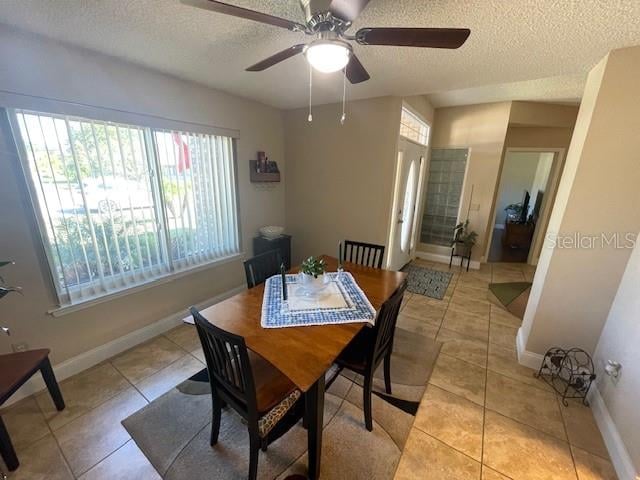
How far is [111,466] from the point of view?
1401 millimetres

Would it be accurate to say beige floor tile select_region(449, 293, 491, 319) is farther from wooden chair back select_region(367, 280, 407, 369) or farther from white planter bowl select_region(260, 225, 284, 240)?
white planter bowl select_region(260, 225, 284, 240)

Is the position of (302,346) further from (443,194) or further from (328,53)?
(443,194)

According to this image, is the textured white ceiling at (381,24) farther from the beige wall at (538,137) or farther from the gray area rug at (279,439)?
the beige wall at (538,137)

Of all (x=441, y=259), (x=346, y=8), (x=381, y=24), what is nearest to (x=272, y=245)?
(x=381, y=24)

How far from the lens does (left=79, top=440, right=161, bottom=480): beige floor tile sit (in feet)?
4.44

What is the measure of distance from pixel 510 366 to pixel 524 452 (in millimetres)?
835

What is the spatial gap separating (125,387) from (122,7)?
243 cm

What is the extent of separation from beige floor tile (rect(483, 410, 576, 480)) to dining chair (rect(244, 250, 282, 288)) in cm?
188

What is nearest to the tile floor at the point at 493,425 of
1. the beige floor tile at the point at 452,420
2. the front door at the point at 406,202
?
the beige floor tile at the point at 452,420

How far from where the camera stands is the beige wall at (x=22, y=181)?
1.61 m

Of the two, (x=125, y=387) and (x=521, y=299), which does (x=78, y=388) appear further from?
(x=521, y=299)

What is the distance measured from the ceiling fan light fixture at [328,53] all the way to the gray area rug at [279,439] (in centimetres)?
210

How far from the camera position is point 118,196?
6.86ft

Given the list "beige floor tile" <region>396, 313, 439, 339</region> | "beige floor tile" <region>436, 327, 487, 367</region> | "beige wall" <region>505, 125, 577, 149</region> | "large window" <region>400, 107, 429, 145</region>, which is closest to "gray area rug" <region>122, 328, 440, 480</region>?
"beige floor tile" <region>436, 327, 487, 367</region>
